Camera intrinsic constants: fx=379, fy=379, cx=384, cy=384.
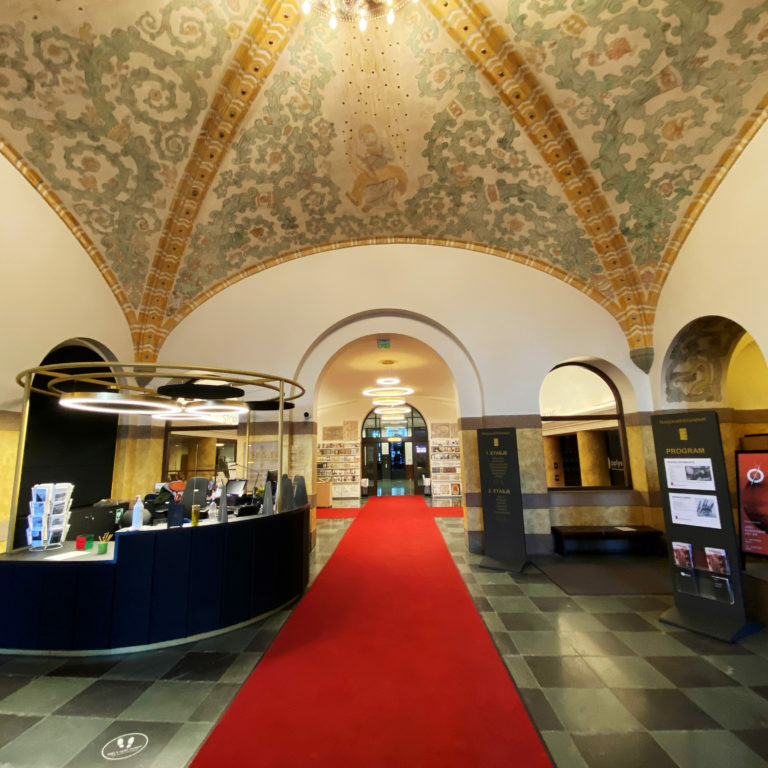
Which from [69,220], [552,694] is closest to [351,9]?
[69,220]

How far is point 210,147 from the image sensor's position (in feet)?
19.8

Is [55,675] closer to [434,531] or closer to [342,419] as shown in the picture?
[434,531]

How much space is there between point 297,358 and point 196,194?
10.7 feet

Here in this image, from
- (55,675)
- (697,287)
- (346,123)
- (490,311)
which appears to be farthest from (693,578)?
(346,123)

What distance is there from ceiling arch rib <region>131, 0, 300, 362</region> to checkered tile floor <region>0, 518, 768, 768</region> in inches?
221

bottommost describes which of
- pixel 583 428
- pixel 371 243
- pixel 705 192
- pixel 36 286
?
pixel 583 428

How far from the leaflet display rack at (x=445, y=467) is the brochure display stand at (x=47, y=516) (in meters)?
9.89

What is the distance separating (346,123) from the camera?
584 centimetres

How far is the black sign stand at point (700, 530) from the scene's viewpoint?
371 centimetres

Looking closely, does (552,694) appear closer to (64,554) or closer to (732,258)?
(64,554)

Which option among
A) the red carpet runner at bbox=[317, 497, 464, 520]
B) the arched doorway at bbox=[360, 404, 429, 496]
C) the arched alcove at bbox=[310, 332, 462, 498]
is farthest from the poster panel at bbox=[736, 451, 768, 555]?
the arched doorway at bbox=[360, 404, 429, 496]

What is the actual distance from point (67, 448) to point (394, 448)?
11637mm

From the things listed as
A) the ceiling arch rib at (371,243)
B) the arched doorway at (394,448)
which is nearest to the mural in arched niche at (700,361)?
the ceiling arch rib at (371,243)

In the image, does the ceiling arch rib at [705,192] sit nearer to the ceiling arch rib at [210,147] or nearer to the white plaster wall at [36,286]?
the ceiling arch rib at [210,147]
